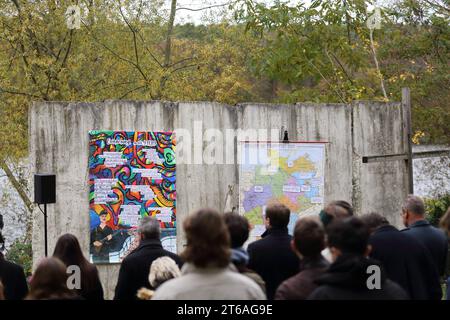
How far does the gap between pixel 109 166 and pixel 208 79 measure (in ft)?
23.3

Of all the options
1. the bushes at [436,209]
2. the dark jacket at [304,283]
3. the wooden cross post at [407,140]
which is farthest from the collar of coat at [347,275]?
the bushes at [436,209]

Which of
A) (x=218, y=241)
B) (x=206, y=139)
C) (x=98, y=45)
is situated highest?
(x=98, y=45)

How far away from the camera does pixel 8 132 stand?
48.5ft

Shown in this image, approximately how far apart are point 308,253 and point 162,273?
3.61ft

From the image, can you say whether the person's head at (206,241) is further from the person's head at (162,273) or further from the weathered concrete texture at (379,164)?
the weathered concrete texture at (379,164)

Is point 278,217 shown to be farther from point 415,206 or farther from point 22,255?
point 22,255

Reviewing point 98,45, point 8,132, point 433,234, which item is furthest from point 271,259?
point 98,45

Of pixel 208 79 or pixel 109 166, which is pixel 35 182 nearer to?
pixel 109 166

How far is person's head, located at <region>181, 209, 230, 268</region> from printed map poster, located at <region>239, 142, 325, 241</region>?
18.6 ft

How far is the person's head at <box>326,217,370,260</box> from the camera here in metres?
4.99

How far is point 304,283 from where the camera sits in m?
5.21

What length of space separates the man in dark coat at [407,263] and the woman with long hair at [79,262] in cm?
250

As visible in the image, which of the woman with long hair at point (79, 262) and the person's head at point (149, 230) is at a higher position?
the person's head at point (149, 230)

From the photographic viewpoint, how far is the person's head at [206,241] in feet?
14.7
